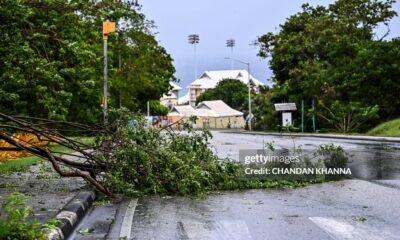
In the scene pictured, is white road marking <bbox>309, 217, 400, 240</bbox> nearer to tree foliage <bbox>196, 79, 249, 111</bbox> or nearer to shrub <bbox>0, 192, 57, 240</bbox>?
shrub <bbox>0, 192, 57, 240</bbox>

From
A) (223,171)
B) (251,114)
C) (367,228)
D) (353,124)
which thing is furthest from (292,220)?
(251,114)

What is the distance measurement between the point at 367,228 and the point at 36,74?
1075 cm

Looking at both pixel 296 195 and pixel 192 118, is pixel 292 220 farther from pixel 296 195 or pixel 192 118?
pixel 192 118

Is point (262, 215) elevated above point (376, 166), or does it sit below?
below

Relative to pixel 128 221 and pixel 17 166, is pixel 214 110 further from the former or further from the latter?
pixel 128 221

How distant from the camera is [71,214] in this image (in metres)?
8.59

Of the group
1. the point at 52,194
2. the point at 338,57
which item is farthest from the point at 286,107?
the point at 52,194

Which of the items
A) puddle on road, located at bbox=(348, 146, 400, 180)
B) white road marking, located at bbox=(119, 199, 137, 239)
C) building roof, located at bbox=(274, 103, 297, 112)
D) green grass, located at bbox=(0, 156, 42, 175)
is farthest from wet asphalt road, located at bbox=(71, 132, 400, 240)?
building roof, located at bbox=(274, 103, 297, 112)

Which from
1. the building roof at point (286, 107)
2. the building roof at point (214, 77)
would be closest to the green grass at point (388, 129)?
the building roof at point (286, 107)

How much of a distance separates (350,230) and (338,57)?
45.7 metres

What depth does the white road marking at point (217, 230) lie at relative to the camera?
7363 millimetres

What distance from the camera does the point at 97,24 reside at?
73.6 feet

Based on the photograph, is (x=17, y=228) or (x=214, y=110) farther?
(x=214, y=110)

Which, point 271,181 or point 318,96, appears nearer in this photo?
point 271,181
